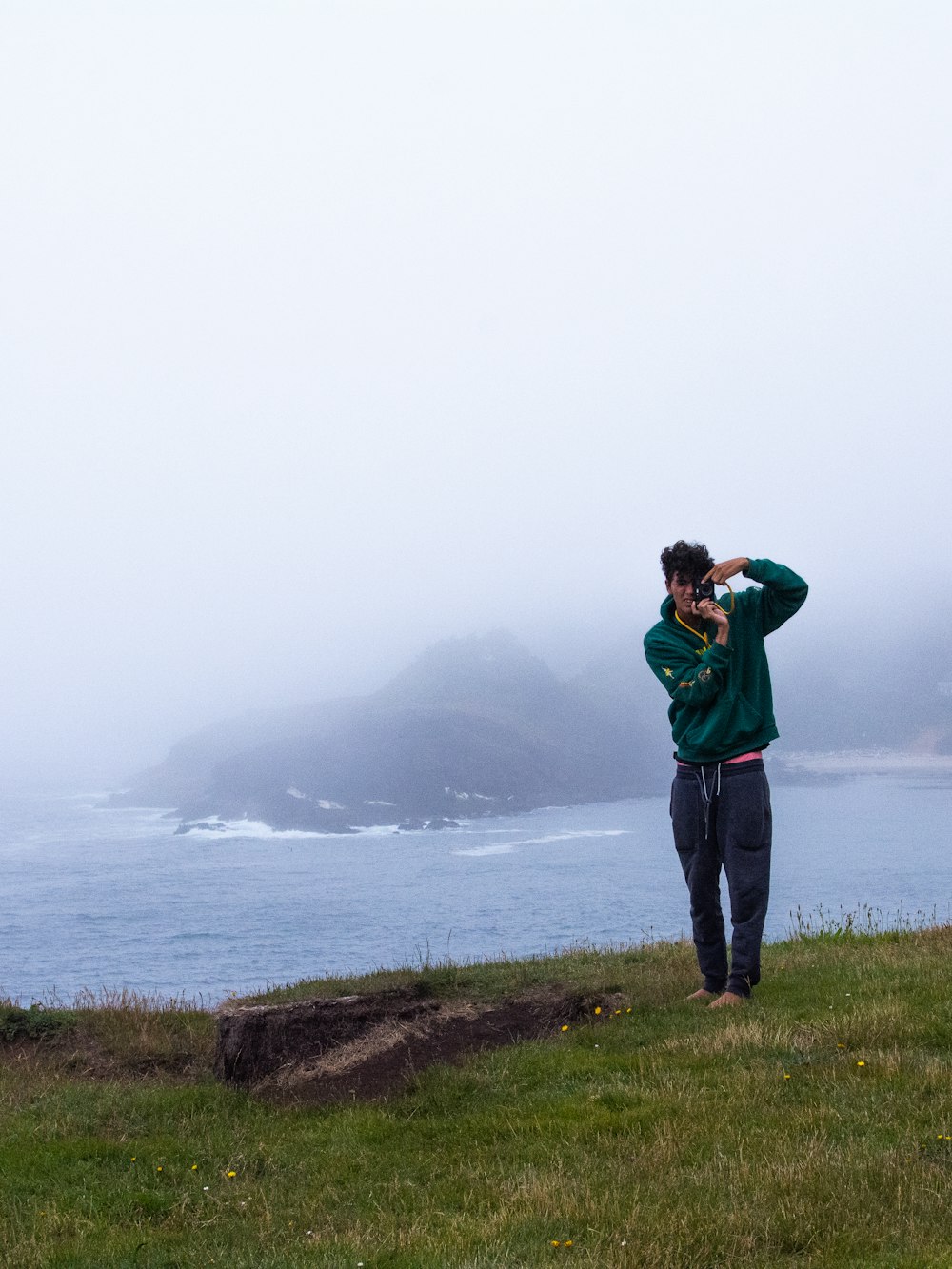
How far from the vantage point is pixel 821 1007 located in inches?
346

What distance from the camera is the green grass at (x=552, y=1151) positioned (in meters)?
4.65

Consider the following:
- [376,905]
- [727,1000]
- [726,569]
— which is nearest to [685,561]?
[726,569]

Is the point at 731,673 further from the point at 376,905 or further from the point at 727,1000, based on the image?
the point at 376,905

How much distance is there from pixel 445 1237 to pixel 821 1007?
16.6ft

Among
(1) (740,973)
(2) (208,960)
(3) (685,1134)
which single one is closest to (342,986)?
(1) (740,973)

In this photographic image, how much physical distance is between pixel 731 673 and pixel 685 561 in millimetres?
1046

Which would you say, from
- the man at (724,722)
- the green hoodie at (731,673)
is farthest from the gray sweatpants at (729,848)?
the green hoodie at (731,673)

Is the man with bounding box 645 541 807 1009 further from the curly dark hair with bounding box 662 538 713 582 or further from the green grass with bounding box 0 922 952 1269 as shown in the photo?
the green grass with bounding box 0 922 952 1269

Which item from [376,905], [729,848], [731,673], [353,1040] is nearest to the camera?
[353,1040]

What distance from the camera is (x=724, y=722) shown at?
888 cm

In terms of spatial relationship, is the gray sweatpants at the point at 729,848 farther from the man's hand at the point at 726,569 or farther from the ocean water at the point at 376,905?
the ocean water at the point at 376,905

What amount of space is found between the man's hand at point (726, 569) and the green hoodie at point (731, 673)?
0.18 meters

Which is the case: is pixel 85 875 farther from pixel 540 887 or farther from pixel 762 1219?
pixel 762 1219

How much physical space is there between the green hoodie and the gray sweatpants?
0.24 metres
